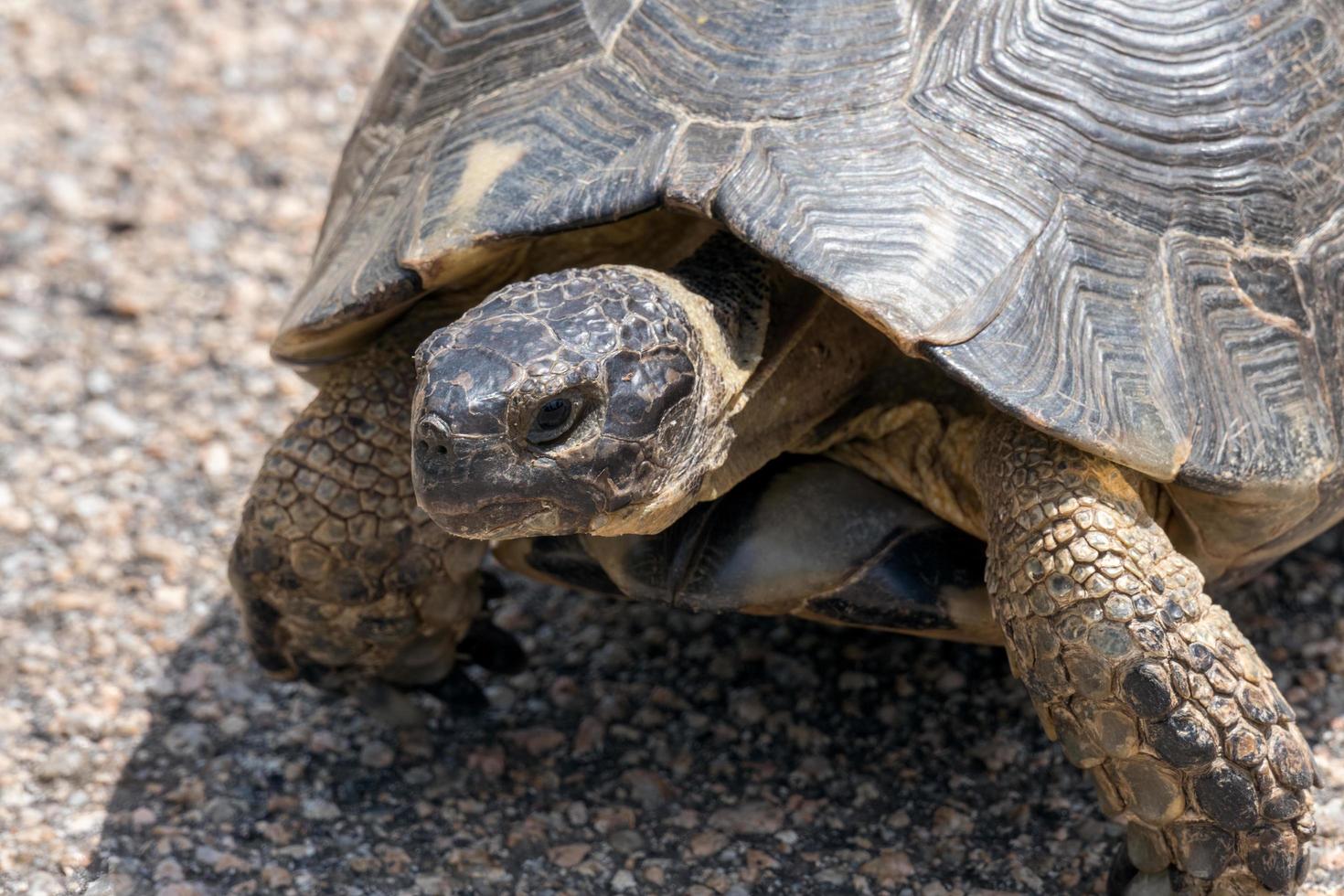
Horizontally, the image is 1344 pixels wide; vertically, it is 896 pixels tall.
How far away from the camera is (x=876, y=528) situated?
3330mm

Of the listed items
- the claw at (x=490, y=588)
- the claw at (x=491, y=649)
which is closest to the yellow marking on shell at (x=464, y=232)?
the claw at (x=490, y=588)

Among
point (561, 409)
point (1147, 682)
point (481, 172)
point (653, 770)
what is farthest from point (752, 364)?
point (653, 770)

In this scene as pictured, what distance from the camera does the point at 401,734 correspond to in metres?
3.82

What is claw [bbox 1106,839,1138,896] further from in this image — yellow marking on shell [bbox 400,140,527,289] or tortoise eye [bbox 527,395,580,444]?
yellow marking on shell [bbox 400,140,527,289]

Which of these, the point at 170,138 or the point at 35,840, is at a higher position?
the point at 170,138

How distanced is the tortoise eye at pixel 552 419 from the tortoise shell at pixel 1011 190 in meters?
0.50

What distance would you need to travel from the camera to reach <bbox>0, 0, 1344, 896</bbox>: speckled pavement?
339 cm

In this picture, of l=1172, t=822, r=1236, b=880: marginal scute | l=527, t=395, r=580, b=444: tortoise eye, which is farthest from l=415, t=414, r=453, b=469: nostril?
l=1172, t=822, r=1236, b=880: marginal scute

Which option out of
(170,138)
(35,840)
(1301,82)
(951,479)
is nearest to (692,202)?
(951,479)

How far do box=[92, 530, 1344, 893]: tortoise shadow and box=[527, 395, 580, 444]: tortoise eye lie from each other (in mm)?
1121

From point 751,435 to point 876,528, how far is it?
14.2 inches

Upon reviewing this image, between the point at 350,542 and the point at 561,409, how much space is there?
89 cm

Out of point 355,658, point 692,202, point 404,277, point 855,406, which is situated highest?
point 692,202

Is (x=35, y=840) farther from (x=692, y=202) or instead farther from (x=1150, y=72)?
(x=1150, y=72)
